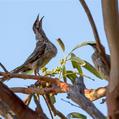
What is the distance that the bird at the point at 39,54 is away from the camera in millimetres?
3041

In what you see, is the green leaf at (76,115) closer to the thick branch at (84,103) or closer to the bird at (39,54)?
the thick branch at (84,103)

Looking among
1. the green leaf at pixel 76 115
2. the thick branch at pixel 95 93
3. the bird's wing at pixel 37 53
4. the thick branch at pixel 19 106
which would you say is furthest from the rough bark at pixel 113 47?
the bird's wing at pixel 37 53

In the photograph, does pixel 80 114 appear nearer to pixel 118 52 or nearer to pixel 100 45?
pixel 100 45

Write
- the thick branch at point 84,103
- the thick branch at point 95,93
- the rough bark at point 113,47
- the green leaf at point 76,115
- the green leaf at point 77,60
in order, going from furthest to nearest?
the green leaf at point 77,60 → the green leaf at point 76,115 → the thick branch at point 95,93 → the thick branch at point 84,103 → the rough bark at point 113,47

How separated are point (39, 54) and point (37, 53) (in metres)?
0.03

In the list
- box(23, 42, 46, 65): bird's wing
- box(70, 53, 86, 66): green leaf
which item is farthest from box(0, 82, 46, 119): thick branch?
box(23, 42, 46, 65): bird's wing

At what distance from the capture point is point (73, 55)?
1860 millimetres

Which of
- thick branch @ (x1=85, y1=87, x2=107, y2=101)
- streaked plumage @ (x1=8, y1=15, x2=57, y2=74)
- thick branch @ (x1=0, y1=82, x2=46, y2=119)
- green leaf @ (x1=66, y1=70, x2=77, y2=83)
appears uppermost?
thick branch @ (x1=0, y1=82, x2=46, y2=119)

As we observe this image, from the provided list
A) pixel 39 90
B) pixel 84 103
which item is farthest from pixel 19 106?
pixel 39 90

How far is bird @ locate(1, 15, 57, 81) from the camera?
9.98 feet

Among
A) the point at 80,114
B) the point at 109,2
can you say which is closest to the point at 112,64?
the point at 109,2

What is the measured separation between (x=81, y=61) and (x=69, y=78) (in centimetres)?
9

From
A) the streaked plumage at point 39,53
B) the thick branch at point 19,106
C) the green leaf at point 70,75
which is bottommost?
the streaked plumage at point 39,53

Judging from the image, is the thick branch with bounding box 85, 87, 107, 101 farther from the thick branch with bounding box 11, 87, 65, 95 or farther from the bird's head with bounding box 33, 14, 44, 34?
the bird's head with bounding box 33, 14, 44, 34
